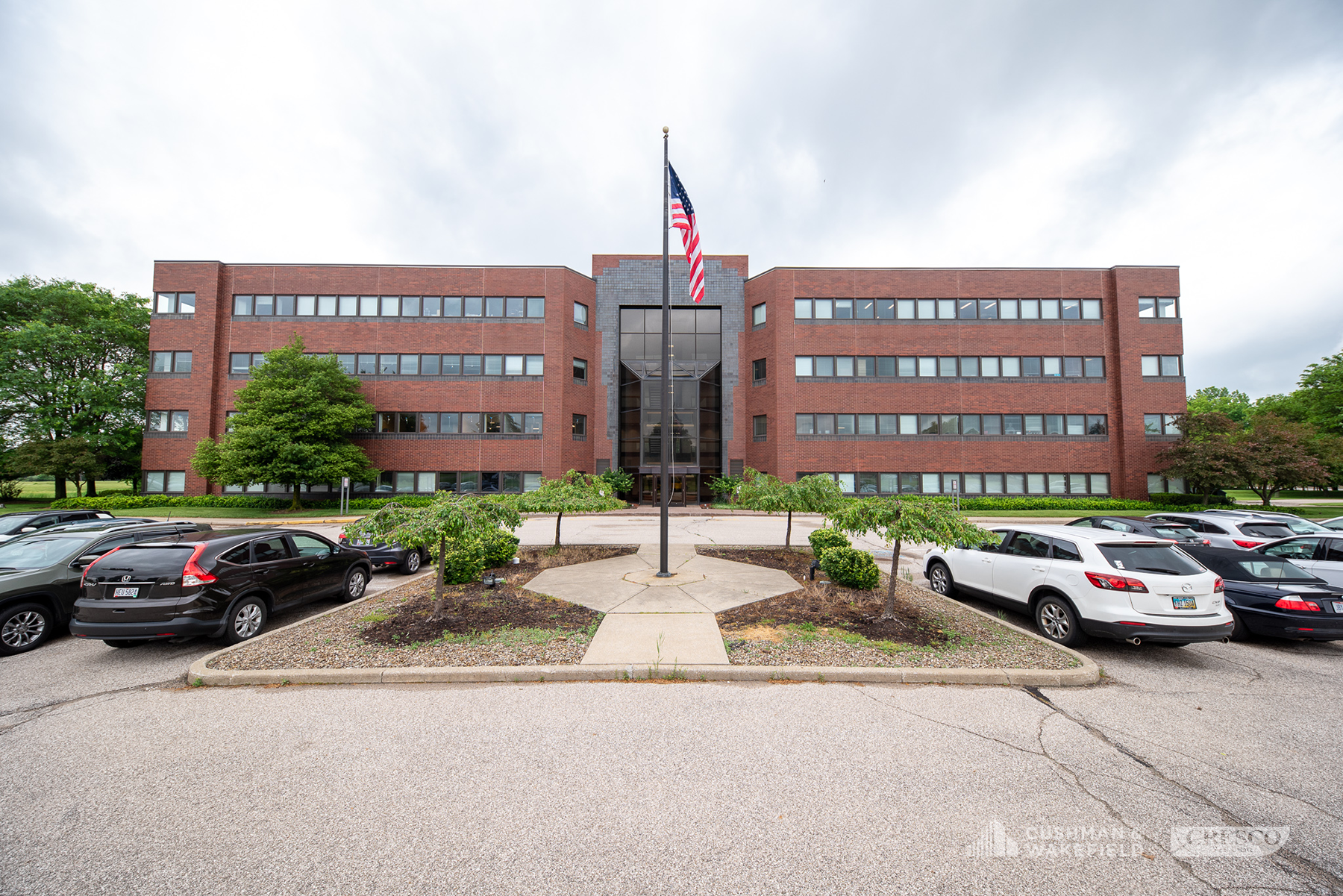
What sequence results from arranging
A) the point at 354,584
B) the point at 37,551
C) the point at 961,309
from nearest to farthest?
the point at 37,551
the point at 354,584
the point at 961,309

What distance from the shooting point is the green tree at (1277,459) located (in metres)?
25.4

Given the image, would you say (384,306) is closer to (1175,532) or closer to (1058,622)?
(1058,622)

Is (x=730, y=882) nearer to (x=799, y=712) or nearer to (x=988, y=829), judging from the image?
Answer: (x=988, y=829)

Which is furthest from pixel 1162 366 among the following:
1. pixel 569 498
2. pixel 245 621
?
pixel 245 621

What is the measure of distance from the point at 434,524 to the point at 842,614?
620 cm

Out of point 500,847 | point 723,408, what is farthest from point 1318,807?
point 723,408

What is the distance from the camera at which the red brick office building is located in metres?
29.8

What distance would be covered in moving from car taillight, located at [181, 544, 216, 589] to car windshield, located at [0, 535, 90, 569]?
8.77ft

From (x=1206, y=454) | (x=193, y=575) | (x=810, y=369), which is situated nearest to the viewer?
(x=193, y=575)

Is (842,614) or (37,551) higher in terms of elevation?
(37,551)

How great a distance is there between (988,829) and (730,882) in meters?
1.76

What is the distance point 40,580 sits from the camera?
6.85m

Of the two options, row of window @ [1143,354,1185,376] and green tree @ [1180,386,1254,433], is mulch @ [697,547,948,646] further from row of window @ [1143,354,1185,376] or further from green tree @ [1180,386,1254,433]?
green tree @ [1180,386,1254,433]

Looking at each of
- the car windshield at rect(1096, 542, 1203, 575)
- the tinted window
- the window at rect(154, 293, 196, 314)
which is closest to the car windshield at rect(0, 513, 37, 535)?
the tinted window
